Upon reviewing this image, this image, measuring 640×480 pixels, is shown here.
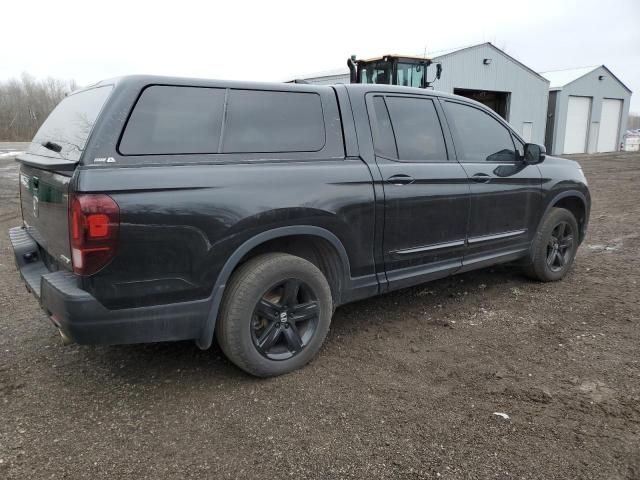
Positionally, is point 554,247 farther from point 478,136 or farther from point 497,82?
point 497,82

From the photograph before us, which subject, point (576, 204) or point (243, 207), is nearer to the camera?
point (243, 207)

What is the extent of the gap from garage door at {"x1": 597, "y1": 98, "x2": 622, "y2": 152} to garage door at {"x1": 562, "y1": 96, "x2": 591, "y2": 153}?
1552 mm

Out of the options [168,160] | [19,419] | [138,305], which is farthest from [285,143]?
[19,419]

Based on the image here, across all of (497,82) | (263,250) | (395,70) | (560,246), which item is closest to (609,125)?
(497,82)

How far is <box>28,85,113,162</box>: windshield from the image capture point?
2.73m

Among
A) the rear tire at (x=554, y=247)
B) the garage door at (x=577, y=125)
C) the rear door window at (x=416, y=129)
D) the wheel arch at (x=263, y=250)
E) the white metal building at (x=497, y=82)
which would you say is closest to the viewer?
the wheel arch at (x=263, y=250)

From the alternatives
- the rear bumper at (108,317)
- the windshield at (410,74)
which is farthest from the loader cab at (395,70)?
the rear bumper at (108,317)

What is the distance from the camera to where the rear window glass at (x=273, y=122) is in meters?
3.03

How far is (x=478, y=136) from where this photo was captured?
4.41 meters

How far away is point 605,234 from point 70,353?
7373mm

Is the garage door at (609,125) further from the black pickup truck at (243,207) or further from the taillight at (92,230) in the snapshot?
the taillight at (92,230)

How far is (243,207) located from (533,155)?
3.08 metres

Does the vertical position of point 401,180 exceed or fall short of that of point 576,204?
it exceeds it

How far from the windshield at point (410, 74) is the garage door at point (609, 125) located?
20.9m
